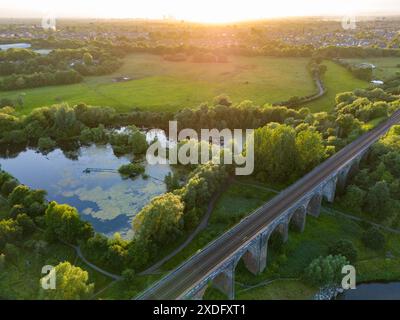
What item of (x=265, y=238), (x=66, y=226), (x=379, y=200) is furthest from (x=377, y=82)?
(x=66, y=226)

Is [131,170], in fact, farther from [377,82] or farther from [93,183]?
[377,82]

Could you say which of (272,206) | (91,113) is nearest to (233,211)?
(272,206)

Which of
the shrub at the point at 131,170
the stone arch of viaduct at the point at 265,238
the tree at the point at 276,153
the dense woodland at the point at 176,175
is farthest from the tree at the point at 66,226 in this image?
the tree at the point at 276,153

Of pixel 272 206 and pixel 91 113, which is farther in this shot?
pixel 91 113

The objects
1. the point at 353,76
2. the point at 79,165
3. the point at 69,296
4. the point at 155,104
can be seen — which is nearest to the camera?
the point at 69,296

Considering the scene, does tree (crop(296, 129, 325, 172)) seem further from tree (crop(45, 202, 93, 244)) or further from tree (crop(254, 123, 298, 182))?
tree (crop(45, 202, 93, 244))

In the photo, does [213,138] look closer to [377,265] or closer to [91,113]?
[91,113]
